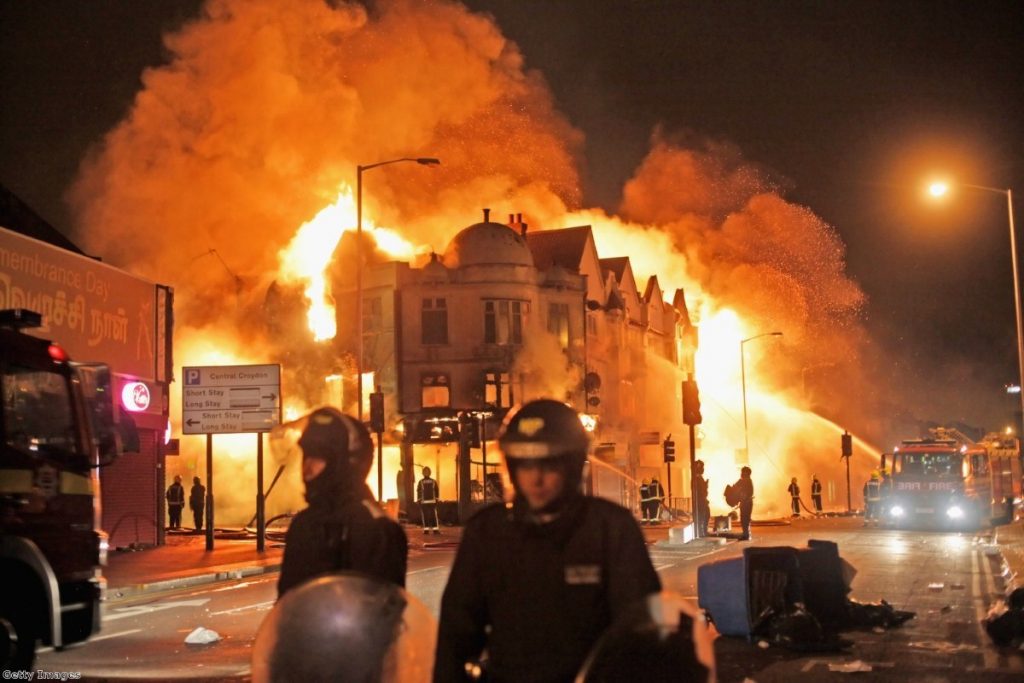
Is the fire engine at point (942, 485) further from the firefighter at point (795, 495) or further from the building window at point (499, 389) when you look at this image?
the building window at point (499, 389)

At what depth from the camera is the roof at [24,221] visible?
28.3 meters

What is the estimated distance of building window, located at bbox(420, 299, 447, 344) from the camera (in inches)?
1750

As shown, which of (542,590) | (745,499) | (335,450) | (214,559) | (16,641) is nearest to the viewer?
(542,590)

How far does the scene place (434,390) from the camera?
43938 mm

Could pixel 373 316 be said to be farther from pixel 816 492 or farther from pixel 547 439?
pixel 547 439

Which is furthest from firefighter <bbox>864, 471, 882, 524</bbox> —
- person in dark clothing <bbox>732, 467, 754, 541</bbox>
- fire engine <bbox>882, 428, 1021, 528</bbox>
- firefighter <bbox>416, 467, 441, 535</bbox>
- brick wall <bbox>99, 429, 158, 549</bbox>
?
brick wall <bbox>99, 429, 158, 549</bbox>

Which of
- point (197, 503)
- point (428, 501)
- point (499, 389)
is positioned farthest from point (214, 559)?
point (499, 389)

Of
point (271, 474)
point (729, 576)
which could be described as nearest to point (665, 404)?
point (271, 474)

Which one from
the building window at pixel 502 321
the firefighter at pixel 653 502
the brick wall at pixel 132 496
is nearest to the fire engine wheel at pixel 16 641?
the brick wall at pixel 132 496

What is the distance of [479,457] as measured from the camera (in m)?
44.7

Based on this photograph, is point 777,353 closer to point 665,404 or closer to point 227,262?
point 665,404

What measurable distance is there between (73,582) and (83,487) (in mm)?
804

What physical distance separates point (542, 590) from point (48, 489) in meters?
6.59

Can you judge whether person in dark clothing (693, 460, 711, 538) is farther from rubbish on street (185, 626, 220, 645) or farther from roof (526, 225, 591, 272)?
roof (526, 225, 591, 272)
